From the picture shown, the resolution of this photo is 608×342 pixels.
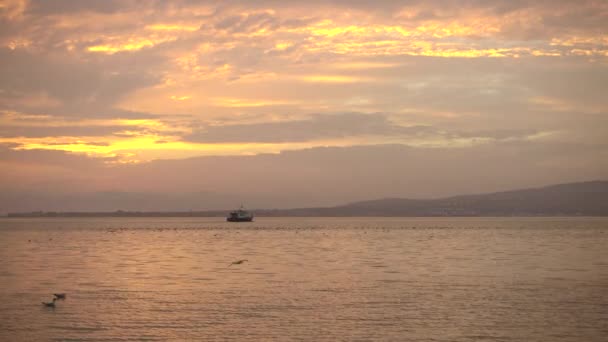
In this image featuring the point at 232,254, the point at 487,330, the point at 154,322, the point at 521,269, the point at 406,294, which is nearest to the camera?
the point at 487,330

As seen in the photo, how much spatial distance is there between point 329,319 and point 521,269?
2996 centimetres

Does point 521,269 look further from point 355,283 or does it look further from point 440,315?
point 440,315

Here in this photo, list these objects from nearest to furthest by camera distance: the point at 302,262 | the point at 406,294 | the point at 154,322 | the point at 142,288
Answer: the point at 154,322
the point at 406,294
the point at 142,288
the point at 302,262

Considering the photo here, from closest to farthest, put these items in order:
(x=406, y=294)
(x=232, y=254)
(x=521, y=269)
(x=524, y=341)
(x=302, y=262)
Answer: (x=524, y=341), (x=406, y=294), (x=521, y=269), (x=302, y=262), (x=232, y=254)

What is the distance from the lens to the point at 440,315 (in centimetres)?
3328

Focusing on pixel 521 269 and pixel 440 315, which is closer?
pixel 440 315

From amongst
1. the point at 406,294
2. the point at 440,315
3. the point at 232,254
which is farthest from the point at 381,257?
the point at 440,315

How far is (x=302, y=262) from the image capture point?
65.6 m

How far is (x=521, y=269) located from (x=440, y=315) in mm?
26599

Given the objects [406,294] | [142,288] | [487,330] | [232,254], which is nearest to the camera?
[487,330]

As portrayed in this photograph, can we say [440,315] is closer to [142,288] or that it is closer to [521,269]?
[142,288]

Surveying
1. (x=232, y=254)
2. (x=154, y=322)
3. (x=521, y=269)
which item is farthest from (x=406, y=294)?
(x=232, y=254)

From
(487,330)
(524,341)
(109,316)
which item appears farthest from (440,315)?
(109,316)

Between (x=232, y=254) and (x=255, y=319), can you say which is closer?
(x=255, y=319)
